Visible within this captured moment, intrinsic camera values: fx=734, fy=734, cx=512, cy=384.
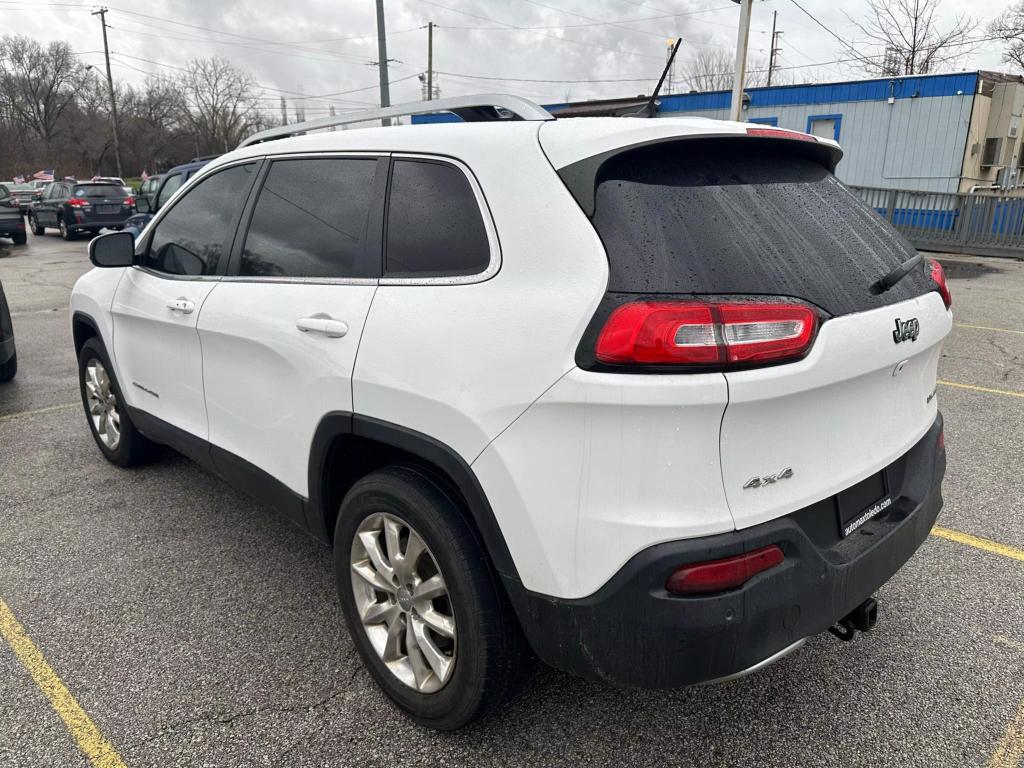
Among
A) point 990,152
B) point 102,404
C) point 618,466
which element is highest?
point 990,152

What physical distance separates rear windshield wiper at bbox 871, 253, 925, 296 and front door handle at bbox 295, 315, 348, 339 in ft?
5.18

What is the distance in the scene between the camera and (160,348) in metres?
3.52

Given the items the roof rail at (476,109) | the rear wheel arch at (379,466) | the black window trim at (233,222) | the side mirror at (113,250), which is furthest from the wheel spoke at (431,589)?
the side mirror at (113,250)

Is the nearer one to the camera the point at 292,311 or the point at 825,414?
the point at 825,414

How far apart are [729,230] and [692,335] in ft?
1.16

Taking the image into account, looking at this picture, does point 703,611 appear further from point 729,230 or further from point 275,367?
point 275,367

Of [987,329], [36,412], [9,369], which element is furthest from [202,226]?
[987,329]

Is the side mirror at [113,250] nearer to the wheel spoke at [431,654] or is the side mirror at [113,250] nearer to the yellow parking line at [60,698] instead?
the yellow parking line at [60,698]

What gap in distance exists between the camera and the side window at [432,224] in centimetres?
209

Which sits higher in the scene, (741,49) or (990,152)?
(741,49)

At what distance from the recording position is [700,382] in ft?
5.49

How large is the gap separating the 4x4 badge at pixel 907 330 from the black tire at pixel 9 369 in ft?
21.5

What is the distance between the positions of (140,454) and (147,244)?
1.35 meters

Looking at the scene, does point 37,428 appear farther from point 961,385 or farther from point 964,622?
point 961,385
